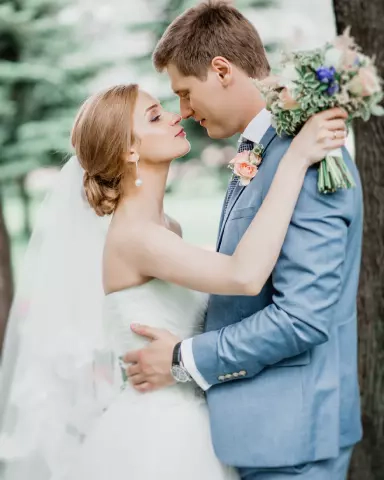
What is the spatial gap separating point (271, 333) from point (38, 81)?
21.0ft

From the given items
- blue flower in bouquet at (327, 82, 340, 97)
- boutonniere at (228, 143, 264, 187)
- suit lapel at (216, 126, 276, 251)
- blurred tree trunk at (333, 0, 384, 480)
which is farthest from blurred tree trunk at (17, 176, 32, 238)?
blue flower in bouquet at (327, 82, 340, 97)

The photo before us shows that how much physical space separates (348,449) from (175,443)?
0.57 meters

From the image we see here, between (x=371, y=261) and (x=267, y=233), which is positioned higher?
(x=267, y=233)

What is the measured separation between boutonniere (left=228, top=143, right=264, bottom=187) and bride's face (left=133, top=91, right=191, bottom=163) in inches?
11.3

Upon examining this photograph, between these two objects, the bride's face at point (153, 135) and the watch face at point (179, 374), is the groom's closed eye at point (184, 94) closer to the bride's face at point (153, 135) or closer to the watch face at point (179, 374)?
the bride's face at point (153, 135)

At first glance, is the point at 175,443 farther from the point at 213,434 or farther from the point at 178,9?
the point at 178,9

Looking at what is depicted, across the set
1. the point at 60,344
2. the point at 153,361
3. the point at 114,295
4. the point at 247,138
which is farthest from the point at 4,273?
the point at 247,138

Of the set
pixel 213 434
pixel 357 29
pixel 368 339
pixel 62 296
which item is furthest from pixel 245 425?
pixel 357 29

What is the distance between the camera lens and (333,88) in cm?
221

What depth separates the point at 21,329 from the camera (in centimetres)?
308

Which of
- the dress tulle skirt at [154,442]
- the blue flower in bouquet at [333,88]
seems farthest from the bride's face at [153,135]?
the dress tulle skirt at [154,442]

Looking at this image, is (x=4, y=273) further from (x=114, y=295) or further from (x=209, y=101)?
(x=209, y=101)

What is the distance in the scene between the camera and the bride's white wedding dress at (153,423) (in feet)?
8.33

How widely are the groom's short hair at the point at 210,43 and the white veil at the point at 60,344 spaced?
0.59 m
